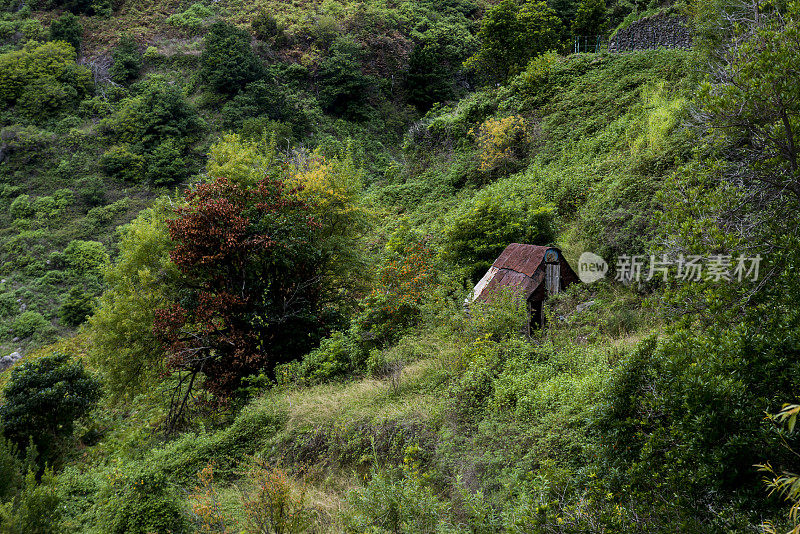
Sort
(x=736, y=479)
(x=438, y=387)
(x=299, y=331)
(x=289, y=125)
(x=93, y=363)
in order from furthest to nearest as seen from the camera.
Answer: (x=289, y=125)
(x=93, y=363)
(x=299, y=331)
(x=438, y=387)
(x=736, y=479)

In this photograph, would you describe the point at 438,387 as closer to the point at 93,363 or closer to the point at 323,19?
the point at 93,363

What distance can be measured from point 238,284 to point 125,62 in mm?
25529

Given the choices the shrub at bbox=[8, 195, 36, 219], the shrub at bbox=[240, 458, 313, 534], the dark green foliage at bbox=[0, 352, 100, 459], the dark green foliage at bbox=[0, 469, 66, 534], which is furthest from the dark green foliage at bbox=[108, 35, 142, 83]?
the shrub at bbox=[240, 458, 313, 534]

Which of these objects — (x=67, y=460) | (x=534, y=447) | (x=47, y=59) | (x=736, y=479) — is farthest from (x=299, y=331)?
(x=47, y=59)

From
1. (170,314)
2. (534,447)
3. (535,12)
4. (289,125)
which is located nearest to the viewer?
(534,447)

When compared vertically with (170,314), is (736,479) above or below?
above

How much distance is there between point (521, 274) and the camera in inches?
344

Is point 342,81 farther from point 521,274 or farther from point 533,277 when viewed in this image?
point 533,277

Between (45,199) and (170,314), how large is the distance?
18.2 meters

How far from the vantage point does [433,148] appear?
72.0 feet

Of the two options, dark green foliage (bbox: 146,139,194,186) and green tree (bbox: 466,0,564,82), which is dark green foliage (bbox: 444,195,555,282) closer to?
green tree (bbox: 466,0,564,82)

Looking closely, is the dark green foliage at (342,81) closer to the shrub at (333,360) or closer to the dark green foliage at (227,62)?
the dark green foliage at (227,62)

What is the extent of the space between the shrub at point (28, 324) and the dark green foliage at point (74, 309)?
25.4 inches

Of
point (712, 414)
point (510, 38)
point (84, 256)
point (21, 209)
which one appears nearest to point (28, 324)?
point (84, 256)
